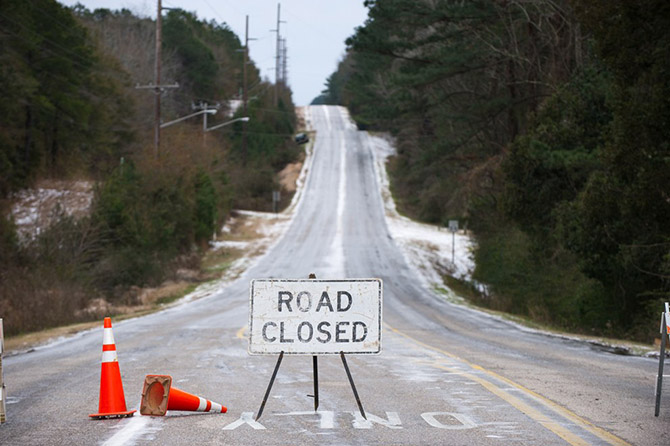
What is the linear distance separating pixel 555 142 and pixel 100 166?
1348 inches

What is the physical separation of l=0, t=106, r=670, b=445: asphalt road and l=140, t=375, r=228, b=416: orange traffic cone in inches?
4.5

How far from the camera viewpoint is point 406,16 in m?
38.1

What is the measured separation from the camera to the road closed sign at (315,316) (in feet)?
26.6

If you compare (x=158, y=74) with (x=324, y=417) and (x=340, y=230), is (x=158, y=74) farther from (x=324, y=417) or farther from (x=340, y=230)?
(x=324, y=417)

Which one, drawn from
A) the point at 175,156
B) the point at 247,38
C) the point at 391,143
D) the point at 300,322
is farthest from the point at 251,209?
the point at 300,322

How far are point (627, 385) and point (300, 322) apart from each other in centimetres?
512

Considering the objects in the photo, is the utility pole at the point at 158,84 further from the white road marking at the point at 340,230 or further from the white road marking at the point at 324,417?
the white road marking at the point at 324,417

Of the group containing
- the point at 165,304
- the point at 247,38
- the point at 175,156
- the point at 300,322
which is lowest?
the point at 165,304

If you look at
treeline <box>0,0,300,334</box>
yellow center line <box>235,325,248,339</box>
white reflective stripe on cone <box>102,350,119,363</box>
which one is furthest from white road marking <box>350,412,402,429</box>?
treeline <box>0,0,300,334</box>

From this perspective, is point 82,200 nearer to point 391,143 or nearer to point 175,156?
point 175,156

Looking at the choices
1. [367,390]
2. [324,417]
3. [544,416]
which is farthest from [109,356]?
[544,416]

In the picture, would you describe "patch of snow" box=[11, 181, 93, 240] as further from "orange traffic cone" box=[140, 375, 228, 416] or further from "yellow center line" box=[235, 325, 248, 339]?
"orange traffic cone" box=[140, 375, 228, 416]

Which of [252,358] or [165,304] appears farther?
[165,304]

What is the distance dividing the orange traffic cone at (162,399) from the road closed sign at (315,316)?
0.89 metres
